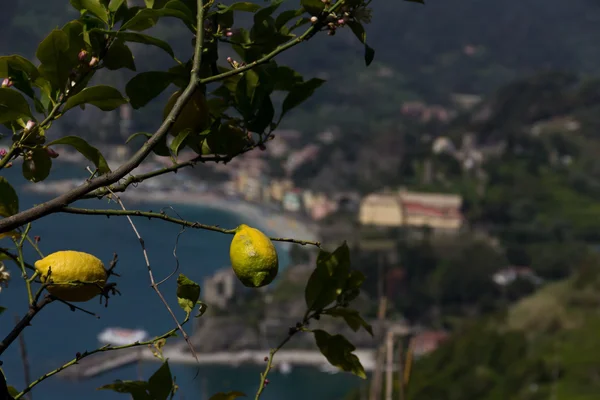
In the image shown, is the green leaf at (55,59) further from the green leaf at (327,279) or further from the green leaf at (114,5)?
the green leaf at (327,279)

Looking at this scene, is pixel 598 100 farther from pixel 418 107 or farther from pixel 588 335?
pixel 588 335

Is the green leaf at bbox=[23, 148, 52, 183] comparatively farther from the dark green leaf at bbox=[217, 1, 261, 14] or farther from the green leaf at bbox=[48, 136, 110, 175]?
the dark green leaf at bbox=[217, 1, 261, 14]

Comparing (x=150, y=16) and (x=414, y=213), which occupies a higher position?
(x=150, y=16)

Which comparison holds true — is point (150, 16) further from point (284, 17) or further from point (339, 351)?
point (339, 351)

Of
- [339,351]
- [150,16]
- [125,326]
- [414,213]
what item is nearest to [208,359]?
[125,326]

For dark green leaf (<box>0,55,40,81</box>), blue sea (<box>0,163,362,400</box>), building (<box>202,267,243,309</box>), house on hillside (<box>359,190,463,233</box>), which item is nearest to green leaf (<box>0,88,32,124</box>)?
dark green leaf (<box>0,55,40,81</box>)

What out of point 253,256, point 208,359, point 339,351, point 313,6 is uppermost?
point 313,6

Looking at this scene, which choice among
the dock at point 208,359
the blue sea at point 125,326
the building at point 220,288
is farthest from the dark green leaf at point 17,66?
the building at point 220,288
